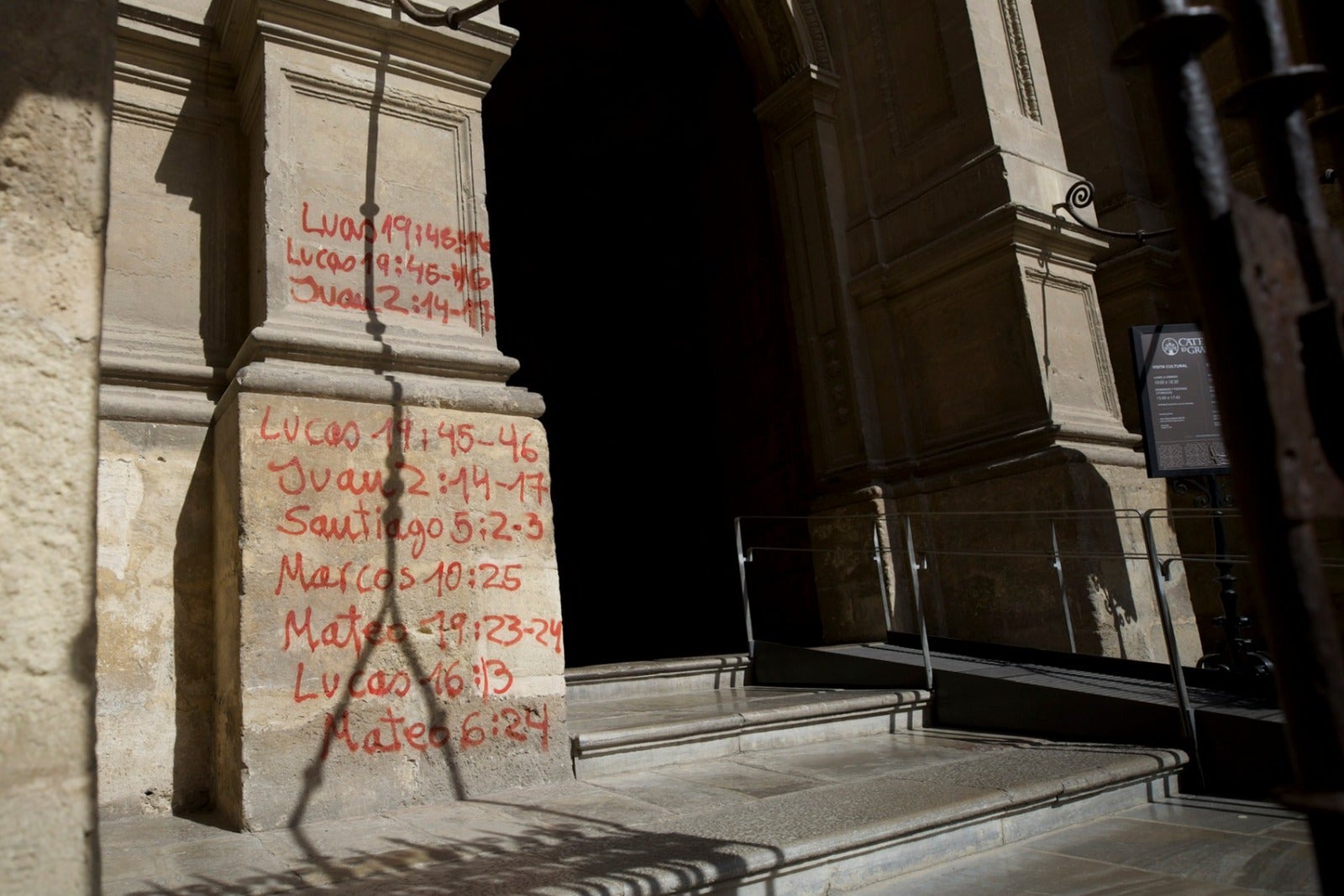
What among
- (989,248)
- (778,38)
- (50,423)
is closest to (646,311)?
(778,38)

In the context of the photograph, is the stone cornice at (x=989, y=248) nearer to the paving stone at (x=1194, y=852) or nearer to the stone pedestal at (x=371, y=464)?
the stone pedestal at (x=371, y=464)

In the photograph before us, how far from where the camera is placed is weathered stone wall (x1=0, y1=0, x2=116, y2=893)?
1469mm

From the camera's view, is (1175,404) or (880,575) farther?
(880,575)

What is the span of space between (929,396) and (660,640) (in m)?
6.78

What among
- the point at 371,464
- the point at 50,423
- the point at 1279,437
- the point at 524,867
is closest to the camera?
the point at 1279,437

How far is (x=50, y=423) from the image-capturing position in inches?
62.4

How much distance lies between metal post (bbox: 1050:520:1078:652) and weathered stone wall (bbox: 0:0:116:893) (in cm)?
548

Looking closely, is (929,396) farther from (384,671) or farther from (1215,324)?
(1215,324)

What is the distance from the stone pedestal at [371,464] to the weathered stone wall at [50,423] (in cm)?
195

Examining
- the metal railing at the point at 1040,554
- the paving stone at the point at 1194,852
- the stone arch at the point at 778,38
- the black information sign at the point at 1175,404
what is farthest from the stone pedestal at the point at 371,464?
the stone arch at the point at 778,38

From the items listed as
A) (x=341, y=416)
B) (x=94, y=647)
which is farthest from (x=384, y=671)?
(x=94, y=647)

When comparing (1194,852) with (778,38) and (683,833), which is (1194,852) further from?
(778,38)

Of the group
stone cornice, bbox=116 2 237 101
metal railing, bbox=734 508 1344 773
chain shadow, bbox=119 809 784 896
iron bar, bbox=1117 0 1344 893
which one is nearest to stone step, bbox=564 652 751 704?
metal railing, bbox=734 508 1344 773

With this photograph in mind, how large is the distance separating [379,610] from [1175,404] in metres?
4.54
